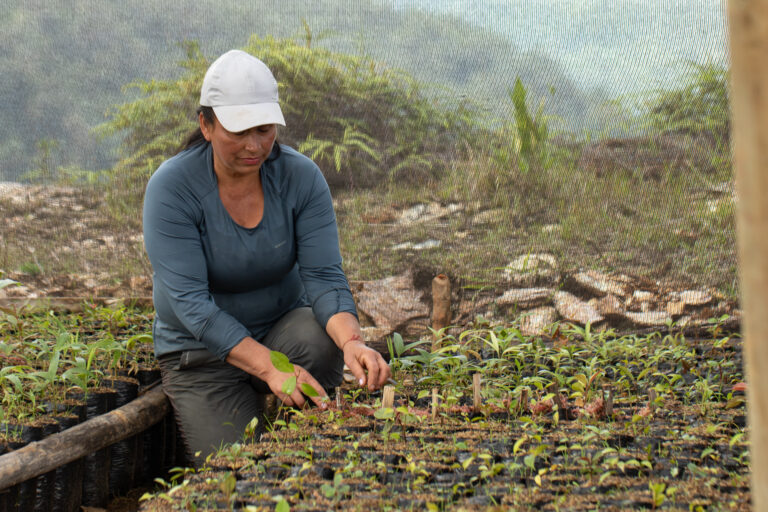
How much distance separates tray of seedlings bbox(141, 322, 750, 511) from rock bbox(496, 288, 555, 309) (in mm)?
1069

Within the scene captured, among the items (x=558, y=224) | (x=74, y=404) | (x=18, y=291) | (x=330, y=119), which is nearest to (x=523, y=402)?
(x=74, y=404)

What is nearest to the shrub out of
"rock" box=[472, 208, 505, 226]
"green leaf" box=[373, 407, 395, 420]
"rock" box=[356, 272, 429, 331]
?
"rock" box=[472, 208, 505, 226]

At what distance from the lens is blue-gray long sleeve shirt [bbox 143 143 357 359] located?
241 cm

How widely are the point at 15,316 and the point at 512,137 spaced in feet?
8.37

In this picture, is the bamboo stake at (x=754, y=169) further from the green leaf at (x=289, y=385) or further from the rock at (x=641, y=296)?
the rock at (x=641, y=296)

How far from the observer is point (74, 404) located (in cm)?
250

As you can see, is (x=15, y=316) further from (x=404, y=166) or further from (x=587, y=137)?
(x=587, y=137)

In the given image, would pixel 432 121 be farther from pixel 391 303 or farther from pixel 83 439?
pixel 83 439

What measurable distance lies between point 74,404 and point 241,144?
3.38 feet

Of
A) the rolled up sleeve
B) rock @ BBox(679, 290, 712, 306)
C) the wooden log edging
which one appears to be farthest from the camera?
rock @ BBox(679, 290, 712, 306)

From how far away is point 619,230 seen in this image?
153 inches

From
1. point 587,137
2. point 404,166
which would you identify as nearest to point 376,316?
point 404,166

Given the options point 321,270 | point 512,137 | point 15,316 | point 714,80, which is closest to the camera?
point 321,270

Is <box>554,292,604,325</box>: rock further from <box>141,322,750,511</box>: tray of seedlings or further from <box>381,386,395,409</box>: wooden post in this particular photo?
<box>381,386,395,409</box>: wooden post
